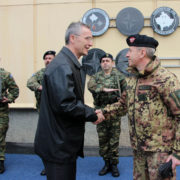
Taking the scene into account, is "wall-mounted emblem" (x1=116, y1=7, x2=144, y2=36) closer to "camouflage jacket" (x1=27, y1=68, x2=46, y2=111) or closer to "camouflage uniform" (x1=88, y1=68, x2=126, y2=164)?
"camouflage uniform" (x1=88, y1=68, x2=126, y2=164)

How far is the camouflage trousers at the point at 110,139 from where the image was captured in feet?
12.4

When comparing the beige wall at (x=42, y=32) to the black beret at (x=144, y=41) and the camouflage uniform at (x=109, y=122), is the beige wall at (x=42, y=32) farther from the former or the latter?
the black beret at (x=144, y=41)

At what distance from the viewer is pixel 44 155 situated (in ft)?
→ 5.93

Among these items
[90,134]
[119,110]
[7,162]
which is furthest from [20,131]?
[119,110]

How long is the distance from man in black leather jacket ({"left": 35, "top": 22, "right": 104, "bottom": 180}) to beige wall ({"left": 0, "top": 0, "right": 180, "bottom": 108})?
10.1ft

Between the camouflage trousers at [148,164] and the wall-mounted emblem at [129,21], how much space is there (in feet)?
10.7

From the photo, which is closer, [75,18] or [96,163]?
[96,163]

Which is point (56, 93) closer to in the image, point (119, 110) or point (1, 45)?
point (119, 110)

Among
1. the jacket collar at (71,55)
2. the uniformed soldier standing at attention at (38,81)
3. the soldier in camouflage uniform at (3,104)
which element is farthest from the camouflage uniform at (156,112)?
the soldier in camouflage uniform at (3,104)

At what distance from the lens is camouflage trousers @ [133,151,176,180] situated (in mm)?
1885

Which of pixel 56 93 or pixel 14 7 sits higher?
pixel 14 7

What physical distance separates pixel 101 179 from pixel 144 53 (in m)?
2.41

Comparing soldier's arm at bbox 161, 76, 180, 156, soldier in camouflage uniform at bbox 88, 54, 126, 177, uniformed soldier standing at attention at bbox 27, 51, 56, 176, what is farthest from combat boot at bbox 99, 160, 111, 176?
soldier's arm at bbox 161, 76, 180, 156

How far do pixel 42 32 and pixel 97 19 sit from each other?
49.7 inches
